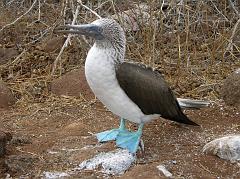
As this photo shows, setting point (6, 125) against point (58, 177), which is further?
point (6, 125)

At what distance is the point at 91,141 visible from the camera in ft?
13.5

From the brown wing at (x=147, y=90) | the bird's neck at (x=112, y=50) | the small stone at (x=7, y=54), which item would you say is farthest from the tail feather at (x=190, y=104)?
the small stone at (x=7, y=54)

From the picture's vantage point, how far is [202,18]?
6508 mm

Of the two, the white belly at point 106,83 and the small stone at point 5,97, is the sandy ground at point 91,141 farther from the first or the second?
the white belly at point 106,83

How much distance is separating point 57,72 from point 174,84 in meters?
1.28

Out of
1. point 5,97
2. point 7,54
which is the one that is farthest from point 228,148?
point 7,54

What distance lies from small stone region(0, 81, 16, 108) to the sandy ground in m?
0.11

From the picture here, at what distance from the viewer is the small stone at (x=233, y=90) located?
4.88m

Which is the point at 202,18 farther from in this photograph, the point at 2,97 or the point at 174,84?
the point at 2,97

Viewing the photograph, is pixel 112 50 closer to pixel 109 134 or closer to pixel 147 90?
pixel 147 90

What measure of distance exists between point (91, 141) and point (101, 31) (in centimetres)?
84

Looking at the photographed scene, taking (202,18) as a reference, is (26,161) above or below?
below

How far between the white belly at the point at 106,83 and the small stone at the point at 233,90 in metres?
1.35

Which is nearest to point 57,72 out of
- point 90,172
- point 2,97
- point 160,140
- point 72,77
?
point 72,77
